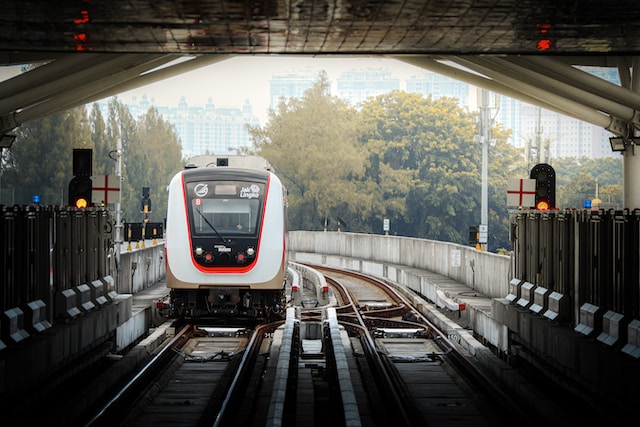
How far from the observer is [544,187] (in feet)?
69.9

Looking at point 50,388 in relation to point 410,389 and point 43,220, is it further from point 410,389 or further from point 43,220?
point 410,389

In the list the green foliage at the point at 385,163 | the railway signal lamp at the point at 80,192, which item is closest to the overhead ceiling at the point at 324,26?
the railway signal lamp at the point at 80,192

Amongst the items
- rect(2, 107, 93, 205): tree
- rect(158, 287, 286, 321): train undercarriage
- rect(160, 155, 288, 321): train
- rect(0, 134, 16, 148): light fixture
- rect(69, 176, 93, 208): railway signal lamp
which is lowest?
rect(158, 287, 286, 321): train undercarriage

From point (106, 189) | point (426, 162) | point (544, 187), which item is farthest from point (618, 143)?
point (426, 162)

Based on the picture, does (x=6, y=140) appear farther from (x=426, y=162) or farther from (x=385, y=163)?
(x=385, y=163)

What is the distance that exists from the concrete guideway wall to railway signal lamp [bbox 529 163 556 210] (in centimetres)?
142

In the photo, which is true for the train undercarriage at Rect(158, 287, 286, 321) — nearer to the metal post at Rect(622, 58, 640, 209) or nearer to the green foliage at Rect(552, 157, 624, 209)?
the metal post at Rect(622, 58, 640, 209)

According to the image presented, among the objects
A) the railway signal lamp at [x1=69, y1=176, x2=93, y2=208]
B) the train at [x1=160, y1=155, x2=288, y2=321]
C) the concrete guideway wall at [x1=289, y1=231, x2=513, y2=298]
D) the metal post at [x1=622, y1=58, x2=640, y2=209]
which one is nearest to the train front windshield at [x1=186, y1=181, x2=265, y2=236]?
the train at [x1=160, y1=155, x2=288, y2=321]

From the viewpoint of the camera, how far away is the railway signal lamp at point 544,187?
69.5 ft

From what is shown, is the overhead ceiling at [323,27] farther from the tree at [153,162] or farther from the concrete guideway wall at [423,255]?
the tree at [153,162]

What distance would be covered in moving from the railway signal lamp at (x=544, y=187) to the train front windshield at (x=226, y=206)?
5954 millimetres

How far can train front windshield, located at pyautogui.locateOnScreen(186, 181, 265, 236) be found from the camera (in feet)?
62.2

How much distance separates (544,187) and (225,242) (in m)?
6.90

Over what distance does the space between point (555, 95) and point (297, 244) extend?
3569 centimetres
